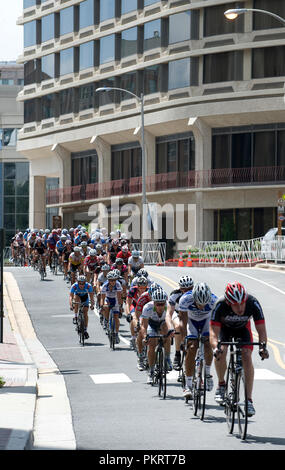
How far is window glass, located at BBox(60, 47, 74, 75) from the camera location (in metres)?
72.3

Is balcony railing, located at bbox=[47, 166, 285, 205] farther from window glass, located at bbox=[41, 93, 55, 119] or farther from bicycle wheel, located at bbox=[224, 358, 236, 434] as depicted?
bicycle wheel, located at bbox=[224, 358, 236, 434]

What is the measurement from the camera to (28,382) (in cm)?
1600

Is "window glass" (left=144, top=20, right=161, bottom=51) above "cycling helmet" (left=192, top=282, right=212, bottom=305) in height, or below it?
above

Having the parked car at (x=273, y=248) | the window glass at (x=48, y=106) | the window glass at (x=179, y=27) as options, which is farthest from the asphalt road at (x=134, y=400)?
the window glass at (x=48, y=106)

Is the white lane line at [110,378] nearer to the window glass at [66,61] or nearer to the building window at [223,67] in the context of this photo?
the building window at [223,67]

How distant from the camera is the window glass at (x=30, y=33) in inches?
3031

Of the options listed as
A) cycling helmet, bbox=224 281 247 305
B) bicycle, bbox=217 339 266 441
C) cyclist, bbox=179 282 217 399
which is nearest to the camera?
bicycle, bbox=217 339 266 441

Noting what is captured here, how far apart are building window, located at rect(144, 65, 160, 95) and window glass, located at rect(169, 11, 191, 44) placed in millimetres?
2295

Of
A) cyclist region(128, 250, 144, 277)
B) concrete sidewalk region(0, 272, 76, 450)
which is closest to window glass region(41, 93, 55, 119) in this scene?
concrete sidewalk region(0, 272, 76, 450)

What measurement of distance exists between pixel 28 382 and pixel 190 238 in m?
46.0

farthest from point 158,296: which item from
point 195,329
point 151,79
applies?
point 151,79

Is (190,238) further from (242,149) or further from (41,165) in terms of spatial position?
(41,165)

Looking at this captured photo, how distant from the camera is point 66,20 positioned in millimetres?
72875

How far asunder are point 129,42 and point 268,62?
40.7 feet
